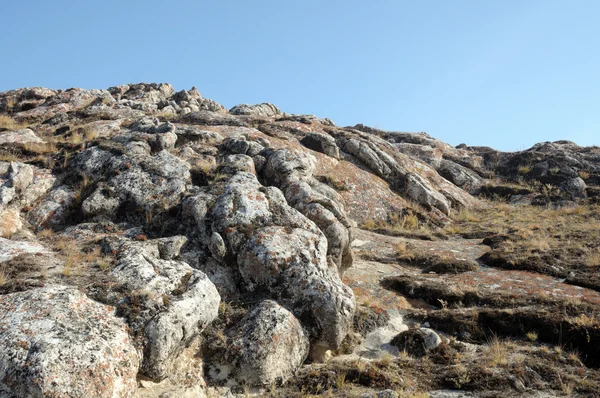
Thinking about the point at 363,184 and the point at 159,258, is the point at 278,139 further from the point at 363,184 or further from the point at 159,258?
the point at 159,258

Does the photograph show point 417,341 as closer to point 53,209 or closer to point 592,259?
point 592,259

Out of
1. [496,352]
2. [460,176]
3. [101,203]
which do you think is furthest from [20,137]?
[460,176]

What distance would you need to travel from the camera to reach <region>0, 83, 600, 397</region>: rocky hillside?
814 cm

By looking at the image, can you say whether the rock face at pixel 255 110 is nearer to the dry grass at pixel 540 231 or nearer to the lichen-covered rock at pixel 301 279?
the dry grass at pixel 540 231

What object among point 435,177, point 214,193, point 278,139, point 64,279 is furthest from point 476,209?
point 64,279

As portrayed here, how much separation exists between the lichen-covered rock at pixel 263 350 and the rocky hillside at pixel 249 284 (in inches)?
1.4

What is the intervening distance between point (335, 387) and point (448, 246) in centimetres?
1360

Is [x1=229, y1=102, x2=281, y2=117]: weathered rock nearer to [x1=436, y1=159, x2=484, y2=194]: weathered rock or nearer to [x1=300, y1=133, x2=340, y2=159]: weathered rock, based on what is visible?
[x1=300, y1=133, x2=340, y2=159]: weathered rock

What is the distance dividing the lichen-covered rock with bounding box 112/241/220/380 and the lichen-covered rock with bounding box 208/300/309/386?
924 millimetres

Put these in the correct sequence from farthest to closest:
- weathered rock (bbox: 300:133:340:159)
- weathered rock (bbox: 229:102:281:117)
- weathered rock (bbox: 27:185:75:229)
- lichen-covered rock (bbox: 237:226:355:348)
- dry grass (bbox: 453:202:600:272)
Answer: weathered rock (bbox: 229:102:281:117) → weathered rock (bbox: 300:133:340:159) → dry grass (bbox: 453:202:600:272) → weathered rock (bbox: 27:185:75:229) → lichen-covered rock (bbox: 237:226:355:348)

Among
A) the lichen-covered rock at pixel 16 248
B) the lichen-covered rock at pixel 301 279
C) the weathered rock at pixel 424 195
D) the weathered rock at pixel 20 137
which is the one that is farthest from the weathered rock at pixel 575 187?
the weathered rock at pixel 20 137

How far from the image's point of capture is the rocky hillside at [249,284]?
814cm

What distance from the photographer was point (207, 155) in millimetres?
20109

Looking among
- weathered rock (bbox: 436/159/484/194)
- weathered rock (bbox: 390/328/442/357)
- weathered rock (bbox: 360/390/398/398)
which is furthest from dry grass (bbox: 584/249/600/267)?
weathered rock (bbox: 436/159/484/194)
